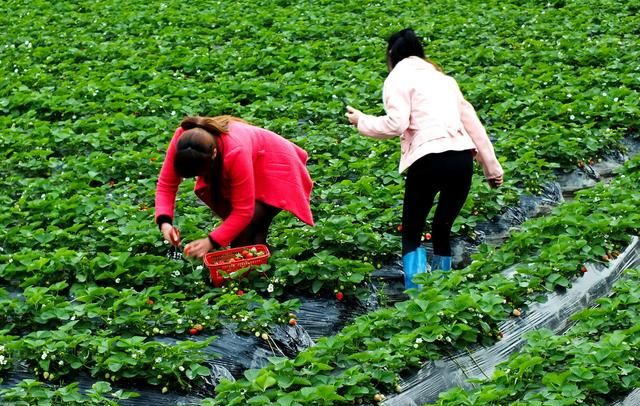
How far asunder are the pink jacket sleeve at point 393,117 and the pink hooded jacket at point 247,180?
54 centimetres

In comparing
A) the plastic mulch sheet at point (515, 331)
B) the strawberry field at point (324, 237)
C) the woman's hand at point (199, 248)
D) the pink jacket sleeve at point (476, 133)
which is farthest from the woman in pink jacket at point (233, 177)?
the plastic mulch sheet at point (515, 331)

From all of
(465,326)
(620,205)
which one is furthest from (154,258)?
(620,205)

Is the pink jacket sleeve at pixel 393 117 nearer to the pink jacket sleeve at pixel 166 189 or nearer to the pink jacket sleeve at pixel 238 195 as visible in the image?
the pink jacket sleeve at pixel 238 195

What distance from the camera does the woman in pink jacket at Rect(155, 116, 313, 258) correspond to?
16.8ft

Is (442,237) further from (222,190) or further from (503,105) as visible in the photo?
(503,105)

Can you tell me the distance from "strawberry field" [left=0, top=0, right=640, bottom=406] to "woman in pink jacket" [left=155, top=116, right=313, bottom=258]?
0.31m

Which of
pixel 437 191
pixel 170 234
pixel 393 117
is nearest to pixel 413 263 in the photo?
pixel 437 191

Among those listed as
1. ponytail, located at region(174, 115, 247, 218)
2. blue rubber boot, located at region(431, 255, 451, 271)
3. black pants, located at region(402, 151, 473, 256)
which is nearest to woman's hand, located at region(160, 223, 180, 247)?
ponytail, located at region(174, 115, 247, 218)

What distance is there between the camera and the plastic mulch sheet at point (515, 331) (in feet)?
15.2

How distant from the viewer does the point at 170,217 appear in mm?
5418

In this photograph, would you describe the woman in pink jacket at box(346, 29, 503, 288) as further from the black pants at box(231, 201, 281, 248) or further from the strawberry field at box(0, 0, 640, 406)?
the black pants at box(231, 201, 281, 248)

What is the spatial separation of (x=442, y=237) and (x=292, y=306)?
114 cm

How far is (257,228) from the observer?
5.66 meters

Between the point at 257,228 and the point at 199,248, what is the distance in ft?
1.69
